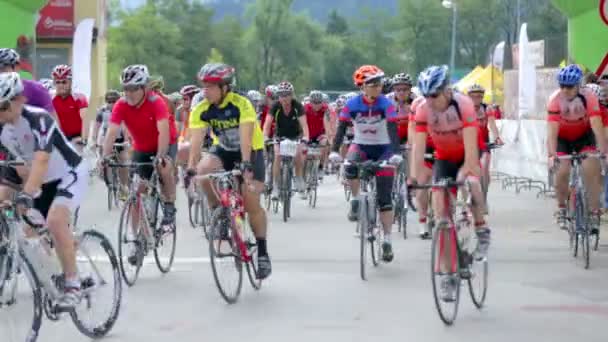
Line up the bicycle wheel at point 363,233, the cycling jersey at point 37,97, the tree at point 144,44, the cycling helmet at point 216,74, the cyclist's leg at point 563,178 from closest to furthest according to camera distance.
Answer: the cycling helmet at point 216,74 < the cycling jersey at point 37,97 < the bicycle wheel at point 363,233 < the cyclist's leg at point 563,178 < the tree at point 144,44

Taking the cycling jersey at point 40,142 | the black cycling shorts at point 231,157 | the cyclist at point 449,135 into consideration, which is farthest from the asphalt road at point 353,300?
the cycling jersey at point 40,142

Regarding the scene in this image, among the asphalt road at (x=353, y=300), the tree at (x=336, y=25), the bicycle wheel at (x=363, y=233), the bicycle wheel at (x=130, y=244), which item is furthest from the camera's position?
the tree at (x=336, y=25)

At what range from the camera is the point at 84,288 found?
28.3 ft

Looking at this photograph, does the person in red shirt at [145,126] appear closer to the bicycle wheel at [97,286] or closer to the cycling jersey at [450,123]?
the cycling jersey at [450,123]

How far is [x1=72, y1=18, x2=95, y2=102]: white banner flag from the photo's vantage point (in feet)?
94.5

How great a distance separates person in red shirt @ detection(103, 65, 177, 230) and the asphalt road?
895 millimetres

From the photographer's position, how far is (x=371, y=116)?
13406mm

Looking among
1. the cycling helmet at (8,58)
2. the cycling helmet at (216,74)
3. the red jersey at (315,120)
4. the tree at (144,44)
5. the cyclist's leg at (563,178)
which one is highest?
the tree at (144,44)

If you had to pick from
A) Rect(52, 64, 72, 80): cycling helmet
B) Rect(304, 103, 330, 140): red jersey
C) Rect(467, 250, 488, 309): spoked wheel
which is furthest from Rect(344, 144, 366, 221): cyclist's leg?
Rect(304, 103, 330, 140): red jersey

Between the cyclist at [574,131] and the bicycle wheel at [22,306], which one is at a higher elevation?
the cyclist at [574,131]

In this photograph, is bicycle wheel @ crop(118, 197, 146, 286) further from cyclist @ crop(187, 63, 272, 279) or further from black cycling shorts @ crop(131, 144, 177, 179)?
cyclist @ crop(187, 63, 272, 279)

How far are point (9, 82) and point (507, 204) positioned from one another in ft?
49.7

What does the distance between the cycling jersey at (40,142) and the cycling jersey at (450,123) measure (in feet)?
9.27

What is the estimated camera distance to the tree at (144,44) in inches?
5113
